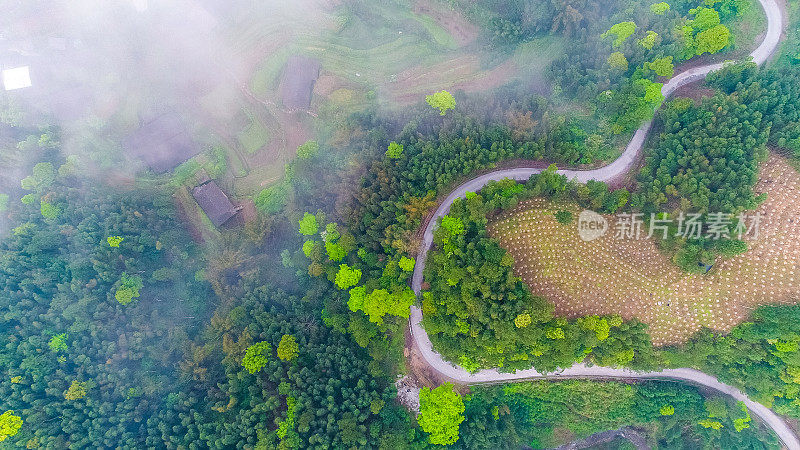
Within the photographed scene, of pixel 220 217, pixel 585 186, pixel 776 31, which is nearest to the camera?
pixel 585 186

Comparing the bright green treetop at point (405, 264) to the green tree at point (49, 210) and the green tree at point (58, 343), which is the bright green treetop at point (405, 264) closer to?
the green tree at point (58, 343)

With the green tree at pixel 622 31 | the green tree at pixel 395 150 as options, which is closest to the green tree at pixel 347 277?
the green tree at pixel 395 150

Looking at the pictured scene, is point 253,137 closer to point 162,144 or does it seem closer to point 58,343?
point 162,144

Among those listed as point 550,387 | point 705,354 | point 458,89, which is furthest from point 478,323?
point 458,89

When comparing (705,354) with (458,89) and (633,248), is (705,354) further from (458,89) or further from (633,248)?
(458,89)

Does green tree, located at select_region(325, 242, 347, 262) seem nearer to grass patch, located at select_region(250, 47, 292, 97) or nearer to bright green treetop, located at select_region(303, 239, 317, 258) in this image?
bright green treetop, located at select_region(303, 239, 317, 258)

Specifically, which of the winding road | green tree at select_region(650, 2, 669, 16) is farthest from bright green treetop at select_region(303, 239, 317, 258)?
green tree at select_region(650, 2, 669, 16)

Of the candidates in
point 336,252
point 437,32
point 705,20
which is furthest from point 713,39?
point 336,252
